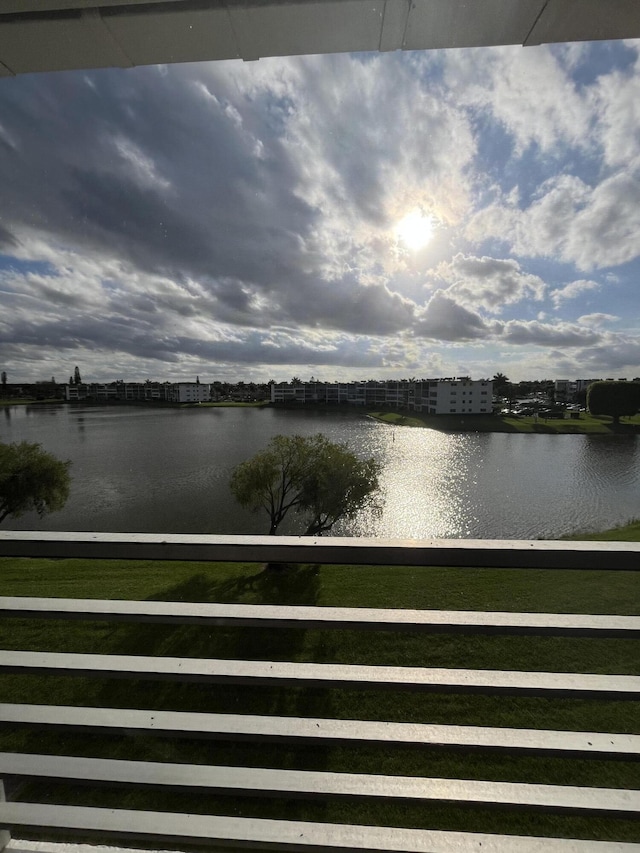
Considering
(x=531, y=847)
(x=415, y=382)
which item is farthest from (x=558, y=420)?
(x=531, y=847)

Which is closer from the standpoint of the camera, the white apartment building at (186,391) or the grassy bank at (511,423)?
the white apartment building at (186,391)

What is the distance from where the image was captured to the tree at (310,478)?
8.55m

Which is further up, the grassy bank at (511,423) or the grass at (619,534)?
the grassy bank at (511,423)

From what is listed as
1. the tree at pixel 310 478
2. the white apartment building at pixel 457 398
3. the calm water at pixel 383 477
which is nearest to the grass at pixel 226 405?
the calm water at pixel 383 477

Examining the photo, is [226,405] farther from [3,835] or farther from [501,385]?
[501,385]

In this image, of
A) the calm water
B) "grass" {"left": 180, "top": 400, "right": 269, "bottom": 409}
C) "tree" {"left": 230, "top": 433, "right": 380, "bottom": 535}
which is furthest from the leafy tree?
"tree" {"left": 230, "top": 433, "right": 380, "bottom": 535}

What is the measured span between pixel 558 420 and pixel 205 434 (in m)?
26.1

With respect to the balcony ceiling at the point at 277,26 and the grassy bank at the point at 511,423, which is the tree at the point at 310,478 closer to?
the balcony ceiling at the point at 277,26

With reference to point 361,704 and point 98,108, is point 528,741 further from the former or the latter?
point 98,108

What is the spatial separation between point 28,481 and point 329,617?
12.0 metres

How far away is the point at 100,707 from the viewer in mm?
819

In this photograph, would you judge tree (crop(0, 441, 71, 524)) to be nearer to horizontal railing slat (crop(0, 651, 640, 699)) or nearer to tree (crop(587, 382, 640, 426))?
horizontal railing slat (crop(0, 651, 640, 699))

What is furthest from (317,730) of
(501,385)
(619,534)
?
(501,385)

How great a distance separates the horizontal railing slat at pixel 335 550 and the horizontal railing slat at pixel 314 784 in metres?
0.44
